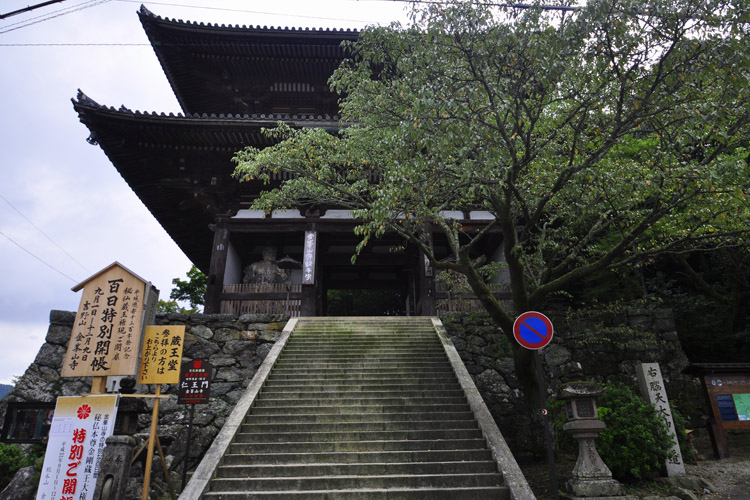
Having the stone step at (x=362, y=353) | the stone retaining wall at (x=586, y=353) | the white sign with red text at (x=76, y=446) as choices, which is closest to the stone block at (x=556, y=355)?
the stone retaining wall at (x=586, y=353)

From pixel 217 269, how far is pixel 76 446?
20.7 ft

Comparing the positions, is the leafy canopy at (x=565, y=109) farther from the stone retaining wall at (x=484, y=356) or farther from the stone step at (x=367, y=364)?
the stone retaining wall at (x=484, y=356)

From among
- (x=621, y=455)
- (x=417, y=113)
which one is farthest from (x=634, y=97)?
(x=621, y=455)

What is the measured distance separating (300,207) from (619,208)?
7.73 m

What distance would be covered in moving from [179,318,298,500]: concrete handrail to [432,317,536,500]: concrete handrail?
3425 millimetres

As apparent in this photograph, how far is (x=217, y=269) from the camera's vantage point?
11.1 m

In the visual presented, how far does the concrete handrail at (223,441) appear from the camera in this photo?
4.93 m

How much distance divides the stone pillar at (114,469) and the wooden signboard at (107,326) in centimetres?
96

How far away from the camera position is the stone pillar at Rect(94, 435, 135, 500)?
15.1ft

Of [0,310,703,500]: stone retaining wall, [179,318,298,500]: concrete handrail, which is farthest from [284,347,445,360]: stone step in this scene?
[0,310,703,500]: stone retaining wall

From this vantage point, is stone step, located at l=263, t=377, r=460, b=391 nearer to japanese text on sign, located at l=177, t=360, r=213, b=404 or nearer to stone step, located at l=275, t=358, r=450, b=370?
stone step, located at l=275, t=358, r=450, b=370

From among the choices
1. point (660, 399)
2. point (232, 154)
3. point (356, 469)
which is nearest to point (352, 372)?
point (356, 469)

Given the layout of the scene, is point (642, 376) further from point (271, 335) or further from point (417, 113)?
point (271, 335)

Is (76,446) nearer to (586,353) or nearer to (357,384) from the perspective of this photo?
(357,384)
